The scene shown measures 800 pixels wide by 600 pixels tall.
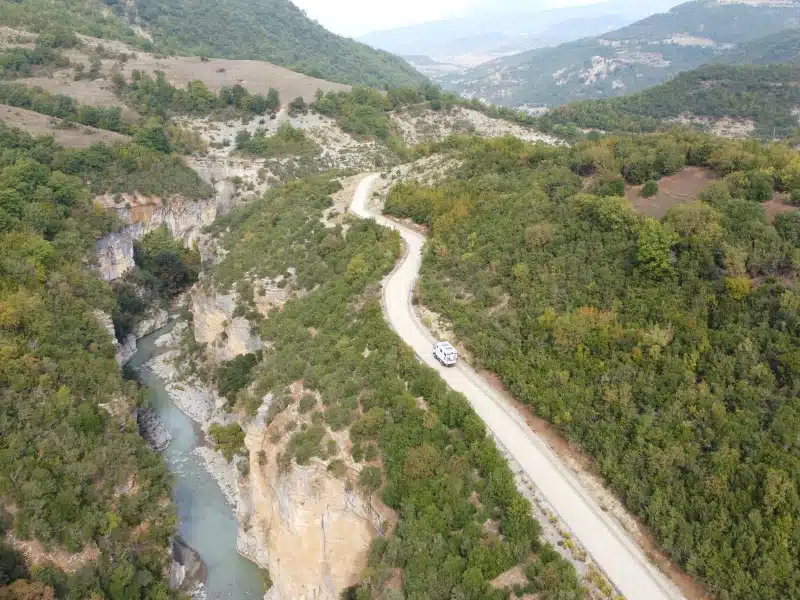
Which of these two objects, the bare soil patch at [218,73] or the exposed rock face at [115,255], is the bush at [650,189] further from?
the bare soil patch at [218,73]

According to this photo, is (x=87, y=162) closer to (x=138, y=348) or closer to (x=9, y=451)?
(x=138, y=348)

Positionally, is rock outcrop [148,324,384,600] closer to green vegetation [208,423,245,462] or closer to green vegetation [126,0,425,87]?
green vegetation [208,423,245,462]

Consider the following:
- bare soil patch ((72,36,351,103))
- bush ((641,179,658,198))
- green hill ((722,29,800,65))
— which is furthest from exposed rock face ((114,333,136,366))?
green hill ((722,29,800,65))

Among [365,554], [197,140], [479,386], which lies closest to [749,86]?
[197,140]

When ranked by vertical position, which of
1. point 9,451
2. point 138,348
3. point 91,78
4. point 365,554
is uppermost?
point 91,78

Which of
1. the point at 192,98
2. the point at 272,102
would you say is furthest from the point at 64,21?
the point at 272,102

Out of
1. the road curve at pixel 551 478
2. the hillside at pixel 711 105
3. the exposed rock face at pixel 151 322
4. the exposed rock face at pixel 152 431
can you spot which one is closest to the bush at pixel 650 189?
the road curve at pixel 551 478
